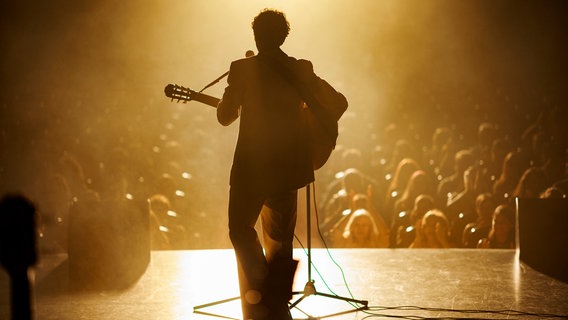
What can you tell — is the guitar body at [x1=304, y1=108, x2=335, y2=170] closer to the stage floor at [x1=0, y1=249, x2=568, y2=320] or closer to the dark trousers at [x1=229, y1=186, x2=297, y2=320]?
the dark trousers at [x1=229, y1=186, x2=297, y2=320]

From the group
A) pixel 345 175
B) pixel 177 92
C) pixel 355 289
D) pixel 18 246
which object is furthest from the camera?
pixel 345 175

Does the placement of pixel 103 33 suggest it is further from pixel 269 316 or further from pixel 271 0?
pixel 269 316

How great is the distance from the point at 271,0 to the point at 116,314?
31.4 ft

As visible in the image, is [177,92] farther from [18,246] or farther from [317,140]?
[18,246]

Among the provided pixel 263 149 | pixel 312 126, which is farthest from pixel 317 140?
pixel 263 149

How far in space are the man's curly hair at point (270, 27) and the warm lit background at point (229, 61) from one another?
10950mm

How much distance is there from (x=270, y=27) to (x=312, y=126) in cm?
54

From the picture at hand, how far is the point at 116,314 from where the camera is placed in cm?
371

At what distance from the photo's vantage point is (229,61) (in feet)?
51.9

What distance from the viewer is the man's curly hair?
3219 mm

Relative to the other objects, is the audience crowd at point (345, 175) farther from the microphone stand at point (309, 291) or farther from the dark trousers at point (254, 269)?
the microphone stand at point (309, 291)

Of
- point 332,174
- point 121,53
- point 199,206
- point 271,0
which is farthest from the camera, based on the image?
point 121,53

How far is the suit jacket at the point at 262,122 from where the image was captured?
3188 millimetres

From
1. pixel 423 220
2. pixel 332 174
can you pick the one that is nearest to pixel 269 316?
pixel 423 220
